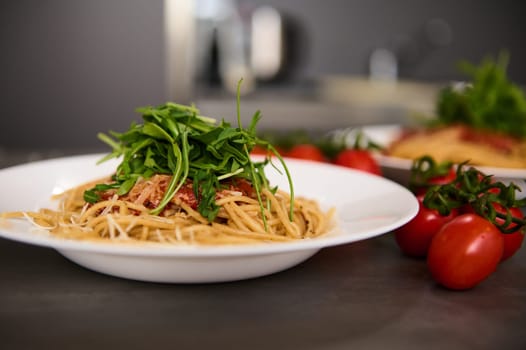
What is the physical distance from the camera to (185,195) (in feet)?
4.35

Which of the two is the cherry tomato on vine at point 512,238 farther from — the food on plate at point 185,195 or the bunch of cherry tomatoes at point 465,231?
the food on plate at point 185,195

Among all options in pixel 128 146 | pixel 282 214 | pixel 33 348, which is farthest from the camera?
pixel 128 146

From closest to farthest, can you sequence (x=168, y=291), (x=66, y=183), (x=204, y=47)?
(x=168, y=291), (x=66, y=183), (x=204, y=47)

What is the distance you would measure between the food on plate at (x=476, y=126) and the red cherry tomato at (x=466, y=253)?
935 millimetres

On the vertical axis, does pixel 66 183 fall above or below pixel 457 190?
below

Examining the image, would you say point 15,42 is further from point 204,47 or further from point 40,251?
point 40,251

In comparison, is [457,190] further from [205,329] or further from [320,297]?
[205,329]

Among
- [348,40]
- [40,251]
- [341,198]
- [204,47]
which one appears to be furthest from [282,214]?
[348,40]

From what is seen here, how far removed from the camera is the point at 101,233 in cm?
125

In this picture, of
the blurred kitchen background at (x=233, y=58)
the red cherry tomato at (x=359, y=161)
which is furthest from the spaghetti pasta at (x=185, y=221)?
the blurred kitchen background at (x=233, y=58)

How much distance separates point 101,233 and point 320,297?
0.43 meters

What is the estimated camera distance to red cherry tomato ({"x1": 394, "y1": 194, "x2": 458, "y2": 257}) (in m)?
1.33

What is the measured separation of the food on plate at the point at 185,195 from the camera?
1.23 meters

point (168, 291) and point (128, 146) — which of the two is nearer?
point (168, 291)
